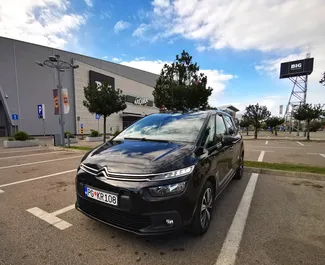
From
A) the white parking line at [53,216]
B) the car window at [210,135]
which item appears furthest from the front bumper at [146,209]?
the white parking line at [53,216]

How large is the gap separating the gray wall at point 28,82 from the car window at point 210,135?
1171 inches

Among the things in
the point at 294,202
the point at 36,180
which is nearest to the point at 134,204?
the point at 294,202

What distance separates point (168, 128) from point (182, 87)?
8.41m

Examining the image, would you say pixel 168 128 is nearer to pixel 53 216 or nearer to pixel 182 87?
pixel 53 216

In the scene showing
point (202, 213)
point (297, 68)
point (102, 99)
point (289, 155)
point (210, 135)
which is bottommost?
point (289, 155)

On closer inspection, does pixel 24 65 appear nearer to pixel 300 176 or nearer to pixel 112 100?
pixel 112 100

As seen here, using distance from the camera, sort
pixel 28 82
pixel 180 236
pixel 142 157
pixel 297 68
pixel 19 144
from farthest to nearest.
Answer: pixel 297 68, pixel 28 82, pixel 19 144, pixel 180 236, pixel 142 157

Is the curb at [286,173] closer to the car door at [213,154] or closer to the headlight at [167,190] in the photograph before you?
the car door at [213,154]

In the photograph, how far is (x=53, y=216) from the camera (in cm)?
305

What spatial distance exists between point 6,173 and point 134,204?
5.83 m

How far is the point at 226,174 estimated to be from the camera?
11.6 feet

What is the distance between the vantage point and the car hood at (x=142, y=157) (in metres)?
2.17

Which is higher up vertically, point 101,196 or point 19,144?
point 101,196

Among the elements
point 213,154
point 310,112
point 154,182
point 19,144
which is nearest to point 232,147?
point 213,154
